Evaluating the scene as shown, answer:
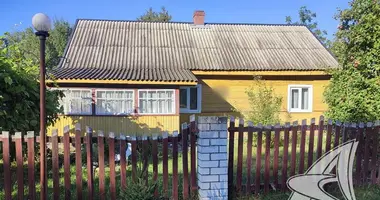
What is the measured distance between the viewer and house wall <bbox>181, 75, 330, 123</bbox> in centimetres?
1288

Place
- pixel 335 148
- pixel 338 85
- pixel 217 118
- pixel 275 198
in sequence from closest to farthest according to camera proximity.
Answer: pixel 217 118
pixel 275 198
pixel 335 148
pixel 338 85

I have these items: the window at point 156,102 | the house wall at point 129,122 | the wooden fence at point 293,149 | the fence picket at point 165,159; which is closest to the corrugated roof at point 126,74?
the house wall at point 129,122

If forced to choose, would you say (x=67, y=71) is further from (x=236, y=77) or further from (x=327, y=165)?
(x=327, y=165)

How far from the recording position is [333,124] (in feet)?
16.9

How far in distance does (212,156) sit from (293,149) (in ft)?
4.82

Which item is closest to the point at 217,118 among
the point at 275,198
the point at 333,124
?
the point at 275,198

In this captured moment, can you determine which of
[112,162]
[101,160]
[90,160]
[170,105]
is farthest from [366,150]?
[170,105]

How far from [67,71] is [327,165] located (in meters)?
9.82

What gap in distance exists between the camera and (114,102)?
11.0 m

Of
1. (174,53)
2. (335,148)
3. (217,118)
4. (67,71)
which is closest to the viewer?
(217,118)

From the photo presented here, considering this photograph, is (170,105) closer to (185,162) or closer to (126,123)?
(126,123)

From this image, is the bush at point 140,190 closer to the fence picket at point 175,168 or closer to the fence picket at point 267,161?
the fence picket at point 175,168
